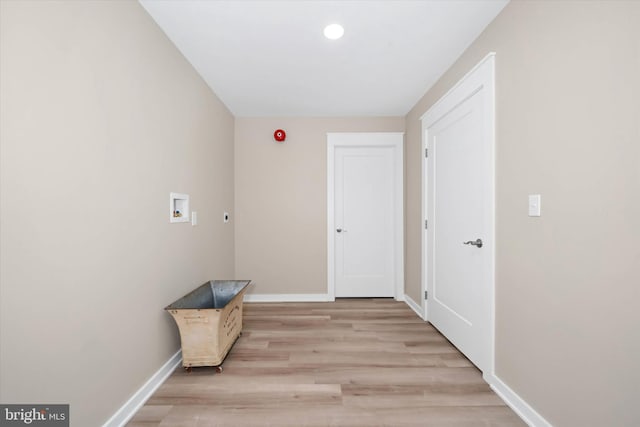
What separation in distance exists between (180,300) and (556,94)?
261 centimetres

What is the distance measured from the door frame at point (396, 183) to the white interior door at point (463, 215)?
702mm

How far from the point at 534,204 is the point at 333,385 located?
167cm

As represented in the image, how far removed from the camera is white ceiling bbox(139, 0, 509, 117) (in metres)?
1.71

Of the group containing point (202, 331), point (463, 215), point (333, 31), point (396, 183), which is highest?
point (333, 31)

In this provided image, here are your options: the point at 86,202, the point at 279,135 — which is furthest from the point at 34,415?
the point at 279,135

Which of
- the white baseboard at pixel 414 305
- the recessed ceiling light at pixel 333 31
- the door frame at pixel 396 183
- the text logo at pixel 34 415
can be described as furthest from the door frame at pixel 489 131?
the text logo at pixel 34 415

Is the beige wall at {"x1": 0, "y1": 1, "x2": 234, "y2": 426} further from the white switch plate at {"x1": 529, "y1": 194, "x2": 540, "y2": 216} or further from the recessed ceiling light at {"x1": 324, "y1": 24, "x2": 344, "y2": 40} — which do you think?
the white switch plate at {"x1": 529, "y1": 194, "x2": 540, "y2": 216}

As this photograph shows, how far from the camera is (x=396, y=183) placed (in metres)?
3.64

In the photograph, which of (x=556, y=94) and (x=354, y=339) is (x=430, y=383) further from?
(x=556, y=94)

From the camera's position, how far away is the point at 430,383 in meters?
1.88

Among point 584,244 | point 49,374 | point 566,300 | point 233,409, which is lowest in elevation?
point 233,409

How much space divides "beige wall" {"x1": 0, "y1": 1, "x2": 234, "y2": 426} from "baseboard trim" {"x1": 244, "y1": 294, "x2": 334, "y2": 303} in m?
1.53

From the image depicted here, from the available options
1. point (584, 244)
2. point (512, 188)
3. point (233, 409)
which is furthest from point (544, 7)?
point (233, 409)

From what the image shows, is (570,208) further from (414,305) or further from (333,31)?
(414,305)
